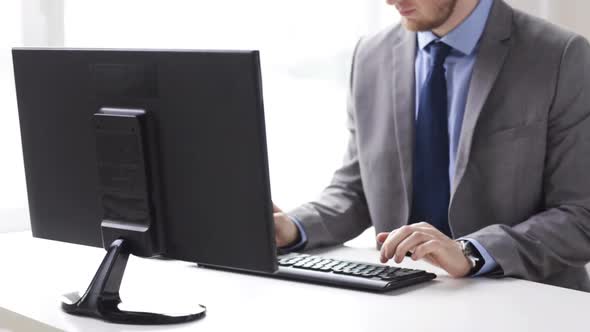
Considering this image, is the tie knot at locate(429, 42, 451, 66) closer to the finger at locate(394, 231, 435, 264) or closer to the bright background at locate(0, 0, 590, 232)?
the finger at locate(394, 231, 435, 264)

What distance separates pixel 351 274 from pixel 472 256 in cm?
26

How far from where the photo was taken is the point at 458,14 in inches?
94.2

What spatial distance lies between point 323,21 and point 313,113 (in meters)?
0.33

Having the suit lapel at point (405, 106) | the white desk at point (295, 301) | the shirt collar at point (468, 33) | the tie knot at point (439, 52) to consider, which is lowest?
the white desk at point (295, 301)

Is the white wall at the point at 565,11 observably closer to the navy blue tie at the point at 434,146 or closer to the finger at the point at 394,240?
the navy blue tie at the point at 434,146

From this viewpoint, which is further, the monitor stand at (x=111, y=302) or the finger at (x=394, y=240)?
the finger at (x=394, y=240)

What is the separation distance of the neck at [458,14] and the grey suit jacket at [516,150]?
0.06m

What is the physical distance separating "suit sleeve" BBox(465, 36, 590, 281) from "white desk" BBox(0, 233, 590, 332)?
0.50 ft

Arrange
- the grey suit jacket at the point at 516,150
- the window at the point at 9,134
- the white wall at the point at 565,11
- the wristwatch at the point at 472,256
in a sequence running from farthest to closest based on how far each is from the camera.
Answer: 1. the white wall at the point at 565,11
2. the window at the point at 9,134
3. the grey suit jacket at the point at 516,150
4. the wristwatch at the point at 472,256

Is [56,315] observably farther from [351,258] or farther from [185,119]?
[351,258]

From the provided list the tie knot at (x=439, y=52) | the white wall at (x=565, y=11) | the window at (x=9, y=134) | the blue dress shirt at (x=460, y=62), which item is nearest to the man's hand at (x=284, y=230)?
the blue dress shirt at (x=460, y=62)

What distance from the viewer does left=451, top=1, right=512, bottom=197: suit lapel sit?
2295 millimetres

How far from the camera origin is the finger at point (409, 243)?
1.89 m

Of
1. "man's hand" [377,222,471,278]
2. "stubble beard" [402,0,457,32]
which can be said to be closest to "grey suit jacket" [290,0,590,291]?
"stubble beard" [402,0,457,32]
